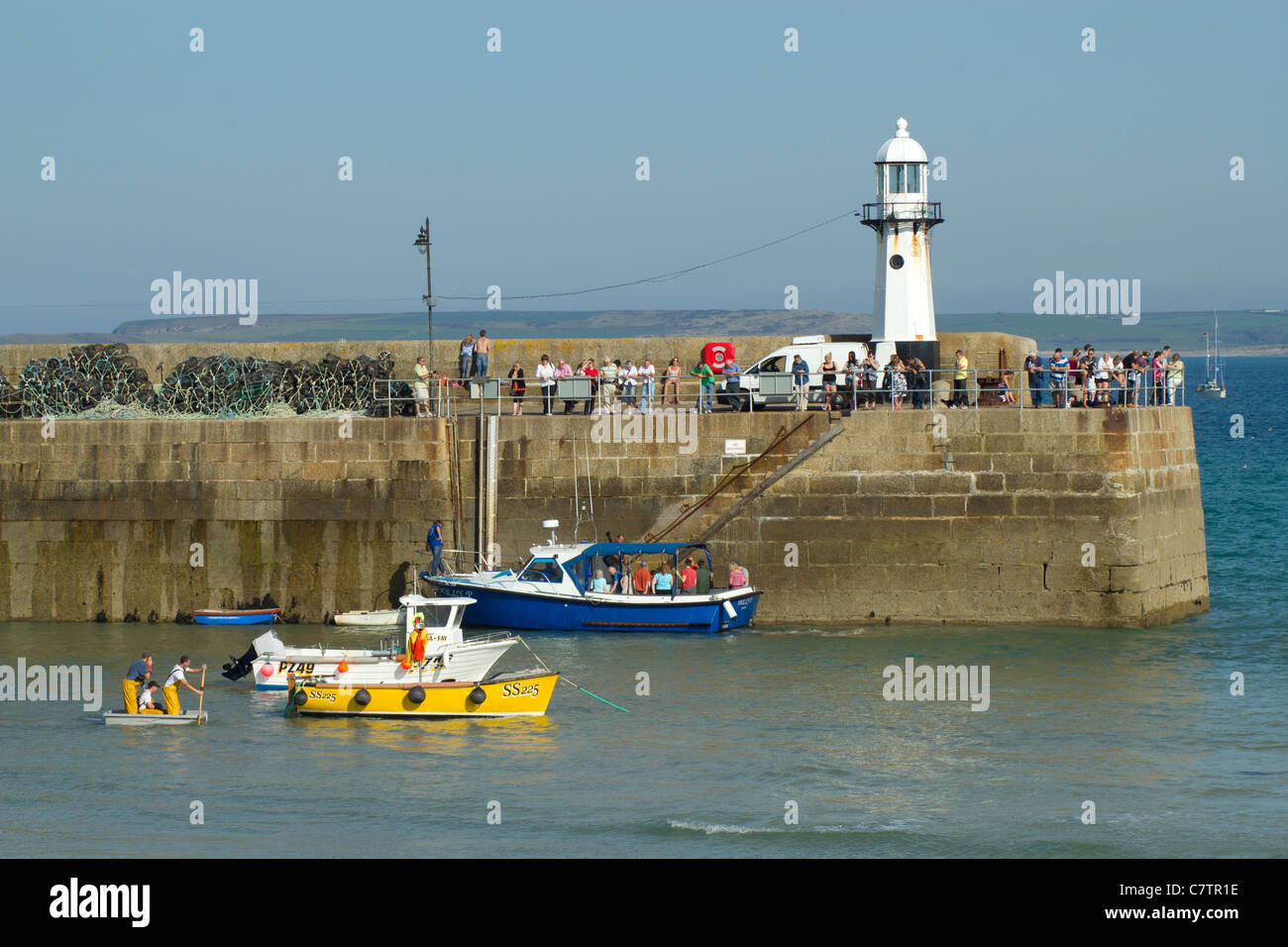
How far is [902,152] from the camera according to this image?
3006cm

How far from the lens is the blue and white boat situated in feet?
84.1

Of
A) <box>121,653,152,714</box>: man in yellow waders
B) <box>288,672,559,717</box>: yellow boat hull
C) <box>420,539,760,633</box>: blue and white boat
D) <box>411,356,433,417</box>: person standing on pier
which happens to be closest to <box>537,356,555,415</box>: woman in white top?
<box>411,356,433,417</box>: person standing on pier

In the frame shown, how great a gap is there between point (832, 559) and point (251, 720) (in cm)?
1007

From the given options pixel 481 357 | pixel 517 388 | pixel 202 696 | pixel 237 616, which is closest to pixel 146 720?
pixel 202 696

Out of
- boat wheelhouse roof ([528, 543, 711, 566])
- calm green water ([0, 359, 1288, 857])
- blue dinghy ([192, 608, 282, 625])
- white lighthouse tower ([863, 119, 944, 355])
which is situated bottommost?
calm green water ([0, 359, 1288, 857])

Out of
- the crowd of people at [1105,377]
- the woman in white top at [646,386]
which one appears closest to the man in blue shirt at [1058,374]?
the crowd of people at [1105,377]

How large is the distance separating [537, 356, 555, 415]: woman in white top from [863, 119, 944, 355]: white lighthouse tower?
6483 mm

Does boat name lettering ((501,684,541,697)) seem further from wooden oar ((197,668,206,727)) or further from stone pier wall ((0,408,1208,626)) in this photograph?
stone pier wall ((0,408,1208,626))

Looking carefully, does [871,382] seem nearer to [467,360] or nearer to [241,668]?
[467,360]

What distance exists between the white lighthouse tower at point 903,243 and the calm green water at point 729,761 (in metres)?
6.99

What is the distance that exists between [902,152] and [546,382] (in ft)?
28.0
